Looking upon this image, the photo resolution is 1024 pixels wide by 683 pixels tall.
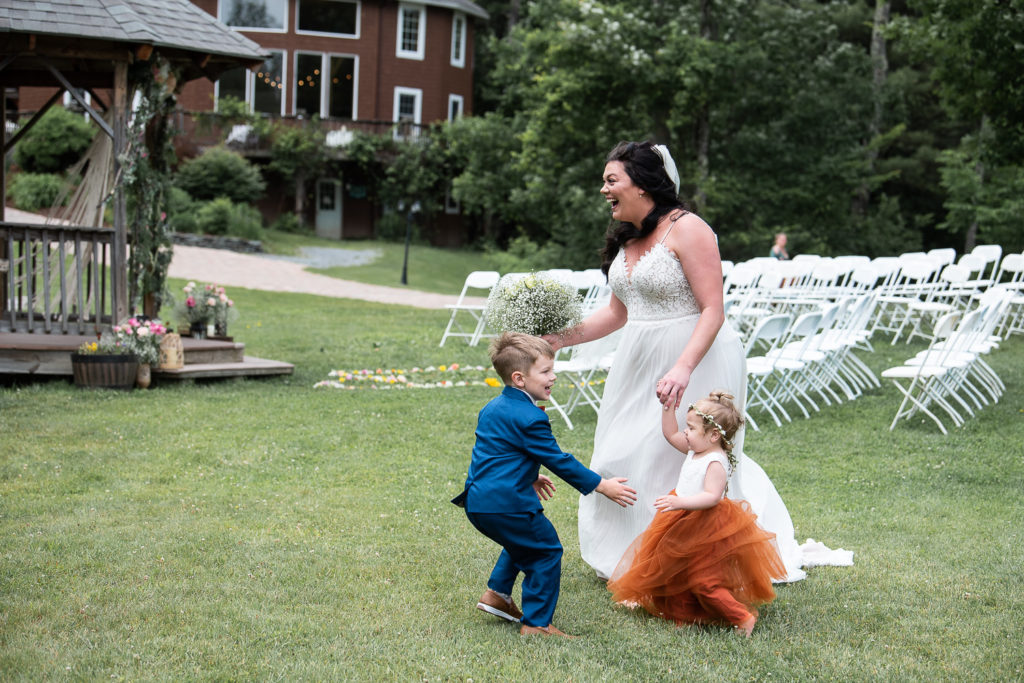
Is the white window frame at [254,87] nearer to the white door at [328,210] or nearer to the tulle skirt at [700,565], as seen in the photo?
the white door at [328,210]

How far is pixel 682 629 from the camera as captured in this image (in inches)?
159

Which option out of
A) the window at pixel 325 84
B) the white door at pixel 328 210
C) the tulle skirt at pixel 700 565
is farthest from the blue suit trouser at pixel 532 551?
the white door at pixel 328 210

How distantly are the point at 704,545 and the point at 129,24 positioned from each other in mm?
7761

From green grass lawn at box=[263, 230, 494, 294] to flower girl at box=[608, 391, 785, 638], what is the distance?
2018cm

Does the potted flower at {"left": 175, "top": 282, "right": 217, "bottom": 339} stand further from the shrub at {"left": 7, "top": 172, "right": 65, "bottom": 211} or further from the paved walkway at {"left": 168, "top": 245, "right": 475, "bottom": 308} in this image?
the shrub at {"left": 7, "top": 172, "right": 65, "bottom": 211}

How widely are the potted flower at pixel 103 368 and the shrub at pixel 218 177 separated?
20.7 metres

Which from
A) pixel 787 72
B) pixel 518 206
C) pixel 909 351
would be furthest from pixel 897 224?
pixel 909 351

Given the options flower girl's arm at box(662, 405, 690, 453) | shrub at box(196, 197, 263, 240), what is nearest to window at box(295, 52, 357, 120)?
shrub at box(196, 197, 263, 240)

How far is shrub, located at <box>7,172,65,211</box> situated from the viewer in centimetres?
2570

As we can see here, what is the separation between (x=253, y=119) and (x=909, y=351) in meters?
22.9

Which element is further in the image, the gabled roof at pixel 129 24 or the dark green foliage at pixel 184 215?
the dark green foliage at pixel 184 215

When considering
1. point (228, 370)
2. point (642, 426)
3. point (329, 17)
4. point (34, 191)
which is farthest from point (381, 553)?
point (329, 17)

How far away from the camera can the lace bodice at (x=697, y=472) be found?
4031 millimetres

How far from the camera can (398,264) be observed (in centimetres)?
2834
